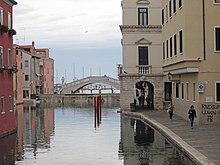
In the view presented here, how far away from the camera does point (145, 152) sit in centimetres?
2042

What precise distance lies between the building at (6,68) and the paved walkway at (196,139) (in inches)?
341

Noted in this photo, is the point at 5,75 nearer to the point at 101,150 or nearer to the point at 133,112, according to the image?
the point at 101,150

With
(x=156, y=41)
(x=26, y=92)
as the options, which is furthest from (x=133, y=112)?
(x=26, y=92)

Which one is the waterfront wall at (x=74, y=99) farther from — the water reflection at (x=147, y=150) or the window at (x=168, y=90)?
the water reflection at (x=147, y=150)

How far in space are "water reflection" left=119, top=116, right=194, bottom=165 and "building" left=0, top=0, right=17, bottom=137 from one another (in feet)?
21.4

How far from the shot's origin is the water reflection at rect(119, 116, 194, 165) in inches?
707

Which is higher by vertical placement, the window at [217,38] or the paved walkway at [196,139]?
the window at [217,38]

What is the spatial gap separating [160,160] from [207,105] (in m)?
10.7

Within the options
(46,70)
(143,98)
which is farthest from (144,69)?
(46,70)

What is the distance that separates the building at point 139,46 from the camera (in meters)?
44.7

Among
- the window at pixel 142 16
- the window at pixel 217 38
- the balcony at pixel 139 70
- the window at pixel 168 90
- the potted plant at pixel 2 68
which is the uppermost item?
the window at pixel 142 16

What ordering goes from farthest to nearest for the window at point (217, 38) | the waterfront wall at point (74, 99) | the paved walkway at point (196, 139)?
the waterfront wall at point (74, 99) < the window at point (217, 38) < the paved walkway at point (196, 139)

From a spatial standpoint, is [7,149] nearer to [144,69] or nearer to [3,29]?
[3,29]

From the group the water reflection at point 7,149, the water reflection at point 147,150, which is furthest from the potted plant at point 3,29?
the water reflection at point 147,150
